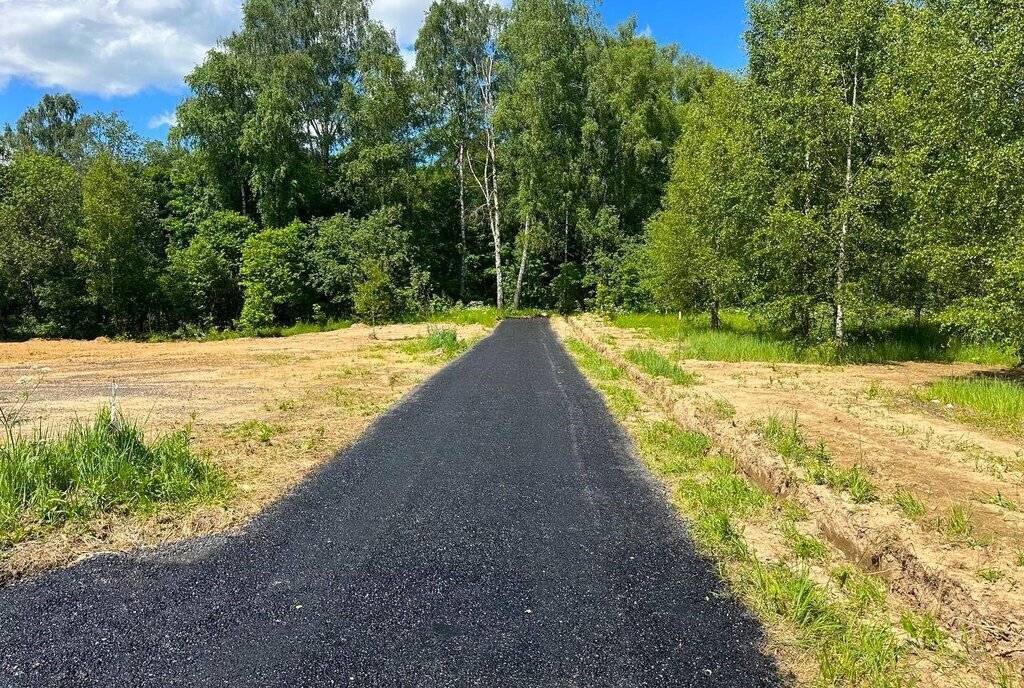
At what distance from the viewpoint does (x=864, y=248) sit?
49.0ft

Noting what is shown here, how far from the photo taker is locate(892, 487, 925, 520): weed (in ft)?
14.6

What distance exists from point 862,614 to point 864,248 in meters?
13.8

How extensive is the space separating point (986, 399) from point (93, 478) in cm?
1082

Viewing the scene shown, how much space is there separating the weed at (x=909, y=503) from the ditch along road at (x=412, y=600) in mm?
1620

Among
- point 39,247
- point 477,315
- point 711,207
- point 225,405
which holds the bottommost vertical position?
point 225,405

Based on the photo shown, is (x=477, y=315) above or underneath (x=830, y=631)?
above

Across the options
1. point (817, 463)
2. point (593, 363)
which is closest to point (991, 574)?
point (817, 463)

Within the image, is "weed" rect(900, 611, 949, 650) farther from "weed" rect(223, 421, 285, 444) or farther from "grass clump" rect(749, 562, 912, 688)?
"weed" rect(223, 421, 285, 444)

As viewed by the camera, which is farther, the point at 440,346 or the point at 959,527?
the point at 440,346

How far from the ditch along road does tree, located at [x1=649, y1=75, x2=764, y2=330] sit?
13.3 m

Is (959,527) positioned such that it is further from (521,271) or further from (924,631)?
(521,271)

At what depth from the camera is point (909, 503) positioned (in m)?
4.62

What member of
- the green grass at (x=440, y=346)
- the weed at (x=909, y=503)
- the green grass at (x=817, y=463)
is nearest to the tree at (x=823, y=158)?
the green grass at (x=440, y=346)

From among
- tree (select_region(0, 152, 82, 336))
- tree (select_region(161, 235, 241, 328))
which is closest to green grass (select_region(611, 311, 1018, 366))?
tree (select_region(161, 235, 241, 328))
